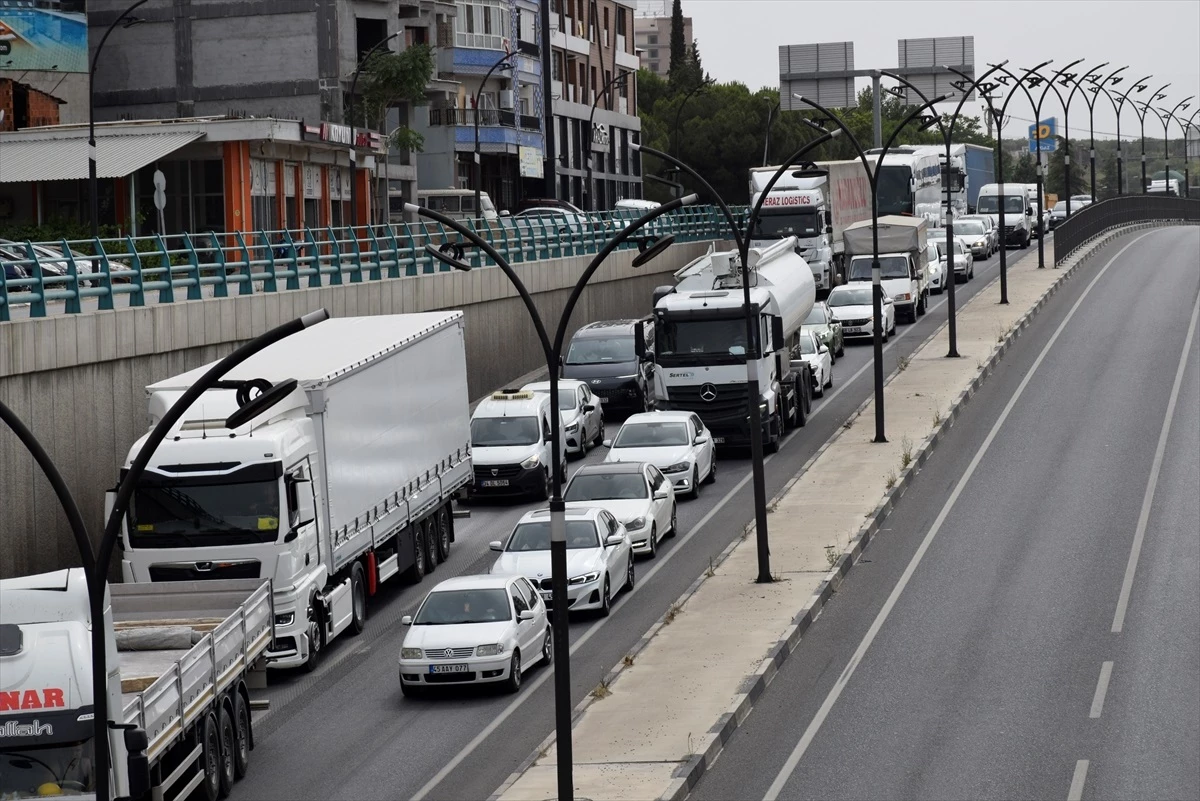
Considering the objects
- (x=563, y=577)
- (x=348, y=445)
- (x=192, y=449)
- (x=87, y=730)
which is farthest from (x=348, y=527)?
(x=87, y=730)

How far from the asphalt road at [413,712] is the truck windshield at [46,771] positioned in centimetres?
454

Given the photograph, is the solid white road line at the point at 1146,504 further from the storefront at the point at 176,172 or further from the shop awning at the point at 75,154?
the shop awning at the point at 75,154

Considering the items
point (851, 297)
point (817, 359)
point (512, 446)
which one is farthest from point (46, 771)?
point (851, 297)

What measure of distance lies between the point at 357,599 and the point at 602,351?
17.6m

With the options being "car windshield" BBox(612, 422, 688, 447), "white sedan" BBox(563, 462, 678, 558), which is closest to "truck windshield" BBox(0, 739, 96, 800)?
"white sedan" BBox(563, 462, 678, 558)

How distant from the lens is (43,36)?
212ft

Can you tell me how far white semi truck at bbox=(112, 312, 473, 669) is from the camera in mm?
22344

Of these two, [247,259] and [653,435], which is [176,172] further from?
[653,435]

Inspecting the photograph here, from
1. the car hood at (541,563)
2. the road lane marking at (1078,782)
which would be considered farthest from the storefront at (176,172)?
the road lane marking at (1078,782)

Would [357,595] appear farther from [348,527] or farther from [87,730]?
[87,730]

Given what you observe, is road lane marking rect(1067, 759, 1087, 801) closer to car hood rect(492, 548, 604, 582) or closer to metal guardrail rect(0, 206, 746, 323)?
car hood rect(492, 548, 604, 582)

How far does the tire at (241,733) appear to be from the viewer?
1909cm

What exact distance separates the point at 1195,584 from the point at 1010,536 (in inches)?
155

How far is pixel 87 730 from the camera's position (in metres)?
14.2
